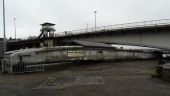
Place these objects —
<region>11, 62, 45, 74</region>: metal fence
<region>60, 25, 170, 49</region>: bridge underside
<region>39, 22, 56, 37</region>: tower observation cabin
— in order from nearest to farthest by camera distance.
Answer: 1. <region>11, 62, 45, 74</region>: metal fence
2. <region>60, 25, 170, 49</region>: bridge underside
3. <region>39, 22, 56, 37</region>: tower observation cabin

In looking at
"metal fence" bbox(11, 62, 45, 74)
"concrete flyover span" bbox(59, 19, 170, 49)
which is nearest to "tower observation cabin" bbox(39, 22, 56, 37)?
"concrete flyover span" bbox(59, 19, 170, 49)

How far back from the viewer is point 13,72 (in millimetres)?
28469

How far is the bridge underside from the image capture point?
38.8 meters

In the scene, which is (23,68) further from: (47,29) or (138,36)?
(47,29)

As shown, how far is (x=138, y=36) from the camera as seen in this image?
42688 mm

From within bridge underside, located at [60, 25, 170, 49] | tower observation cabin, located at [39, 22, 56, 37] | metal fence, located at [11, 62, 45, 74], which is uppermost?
tower observation cabin, located at [39, 22, 56, 37]

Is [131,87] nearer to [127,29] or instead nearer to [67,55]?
[67,55]

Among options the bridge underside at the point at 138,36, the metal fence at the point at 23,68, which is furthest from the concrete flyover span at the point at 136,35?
the metal fence at the point at 23,68

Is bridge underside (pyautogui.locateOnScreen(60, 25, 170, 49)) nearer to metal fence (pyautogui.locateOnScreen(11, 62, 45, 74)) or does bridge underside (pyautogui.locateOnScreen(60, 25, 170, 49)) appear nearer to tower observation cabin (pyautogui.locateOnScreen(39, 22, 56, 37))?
tower observation cabin (pyautogui.locateOnScreen(39, 22, 56, 37))

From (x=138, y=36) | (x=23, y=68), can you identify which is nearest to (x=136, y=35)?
(x=138, y=36)

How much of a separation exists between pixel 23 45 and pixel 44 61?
44.2m

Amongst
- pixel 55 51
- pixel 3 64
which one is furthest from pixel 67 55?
pixel 3 64

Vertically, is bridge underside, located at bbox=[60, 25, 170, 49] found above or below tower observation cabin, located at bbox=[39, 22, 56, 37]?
below

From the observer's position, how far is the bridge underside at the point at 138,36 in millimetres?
38781
